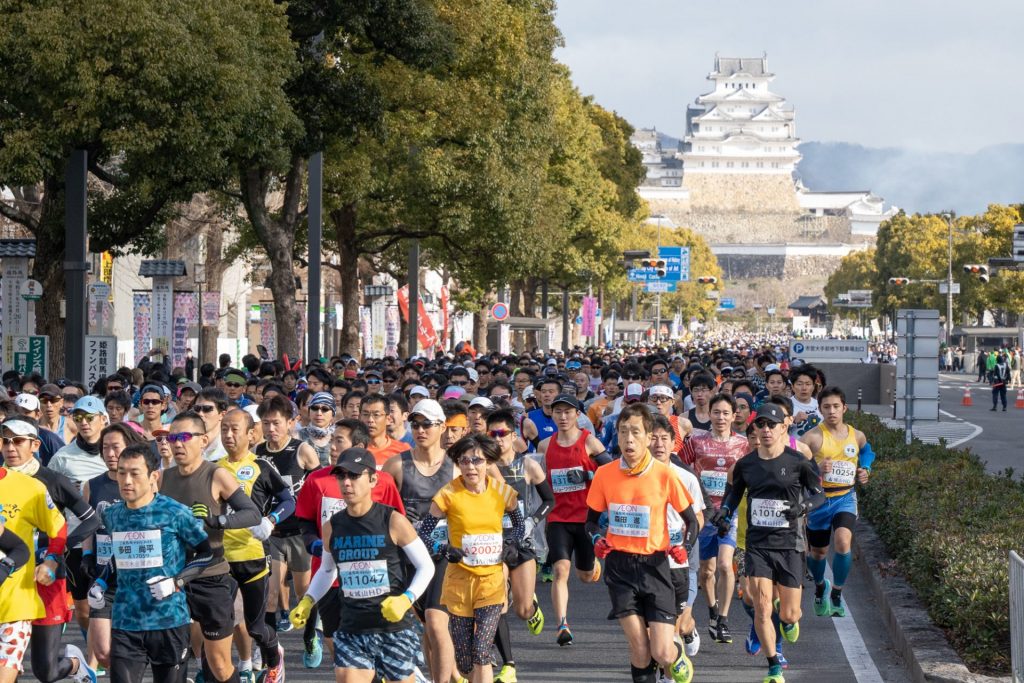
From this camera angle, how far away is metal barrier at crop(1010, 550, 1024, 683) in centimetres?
721

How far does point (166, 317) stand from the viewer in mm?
26812

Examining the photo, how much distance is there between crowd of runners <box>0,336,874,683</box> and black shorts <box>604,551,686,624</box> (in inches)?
0.4

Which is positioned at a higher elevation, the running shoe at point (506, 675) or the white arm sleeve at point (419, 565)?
the white arm sleeve at point (419, 565)

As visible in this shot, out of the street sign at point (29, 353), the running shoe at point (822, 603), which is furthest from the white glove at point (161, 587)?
the street sign at point (29, 353)

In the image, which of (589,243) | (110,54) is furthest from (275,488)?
(589,243)

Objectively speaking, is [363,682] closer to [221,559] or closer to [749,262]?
[221,559]

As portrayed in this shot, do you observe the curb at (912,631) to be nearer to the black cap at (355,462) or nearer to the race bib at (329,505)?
the race bib at (329,505)

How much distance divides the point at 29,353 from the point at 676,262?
58142 millimetres

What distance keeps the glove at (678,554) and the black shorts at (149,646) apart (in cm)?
251

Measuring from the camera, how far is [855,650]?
10.1m

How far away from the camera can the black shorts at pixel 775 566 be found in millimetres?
9188

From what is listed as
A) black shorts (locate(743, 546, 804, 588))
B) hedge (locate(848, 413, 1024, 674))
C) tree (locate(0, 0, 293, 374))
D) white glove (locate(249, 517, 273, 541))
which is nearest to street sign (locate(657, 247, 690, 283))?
tree (locate(0, 0, 293, 374))

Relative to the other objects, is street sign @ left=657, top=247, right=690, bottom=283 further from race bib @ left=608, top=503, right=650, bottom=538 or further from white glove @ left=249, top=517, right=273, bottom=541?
white glove @ left=249, top=517, right=273, bottom=541

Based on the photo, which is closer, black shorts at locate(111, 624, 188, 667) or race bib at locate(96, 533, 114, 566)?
black shorts at locate(111, 624, 188, 667)
